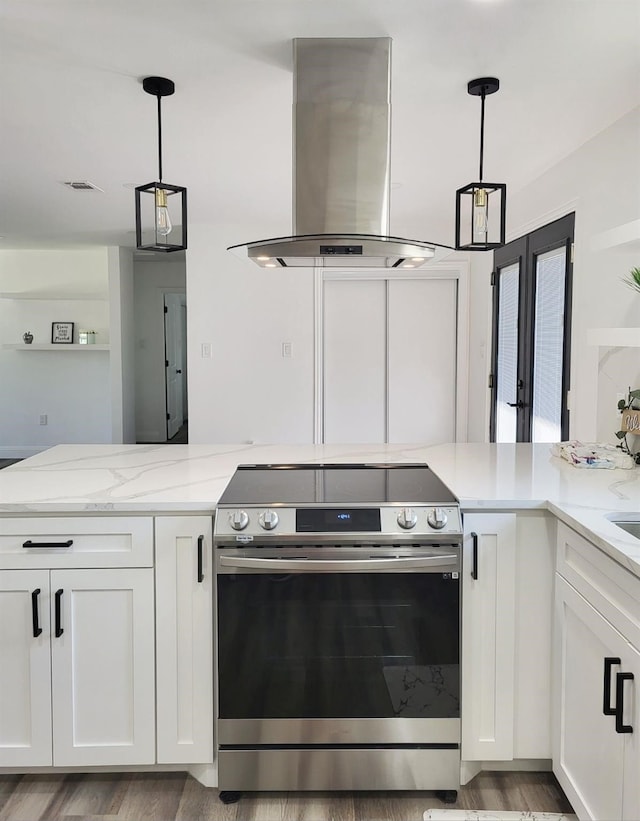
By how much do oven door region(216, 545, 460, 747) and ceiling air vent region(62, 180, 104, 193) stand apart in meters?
2.95

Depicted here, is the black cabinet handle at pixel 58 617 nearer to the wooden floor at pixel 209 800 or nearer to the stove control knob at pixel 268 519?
the wooden floor at pixel 209 800

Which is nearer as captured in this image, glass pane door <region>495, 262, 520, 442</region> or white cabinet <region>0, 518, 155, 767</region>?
white cabinet <region>0, 518, 155, 767</region>

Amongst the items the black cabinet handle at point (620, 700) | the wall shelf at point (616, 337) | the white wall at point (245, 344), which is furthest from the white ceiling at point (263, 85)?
the black cabinet handle at point (620, 700)

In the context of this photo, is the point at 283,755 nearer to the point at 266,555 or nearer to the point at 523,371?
the point at 266,555

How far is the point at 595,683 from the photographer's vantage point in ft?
5.03

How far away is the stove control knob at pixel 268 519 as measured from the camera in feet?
5.78

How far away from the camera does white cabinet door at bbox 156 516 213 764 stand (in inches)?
72.1

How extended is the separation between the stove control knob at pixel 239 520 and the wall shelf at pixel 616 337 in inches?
56.2

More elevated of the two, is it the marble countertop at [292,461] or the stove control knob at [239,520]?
the marble countertop at [292,461]

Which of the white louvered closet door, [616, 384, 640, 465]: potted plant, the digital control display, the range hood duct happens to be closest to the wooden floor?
the digital control display

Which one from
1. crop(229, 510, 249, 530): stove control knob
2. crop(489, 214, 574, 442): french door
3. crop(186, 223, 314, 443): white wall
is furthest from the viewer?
crop(186, 223, 314, 443): white wall

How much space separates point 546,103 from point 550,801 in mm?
2500

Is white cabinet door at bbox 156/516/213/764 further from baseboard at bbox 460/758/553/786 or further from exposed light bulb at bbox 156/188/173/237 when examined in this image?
exposed light bulb at bbox 156/188/173/237

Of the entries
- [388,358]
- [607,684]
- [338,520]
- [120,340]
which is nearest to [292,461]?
[338,520]
